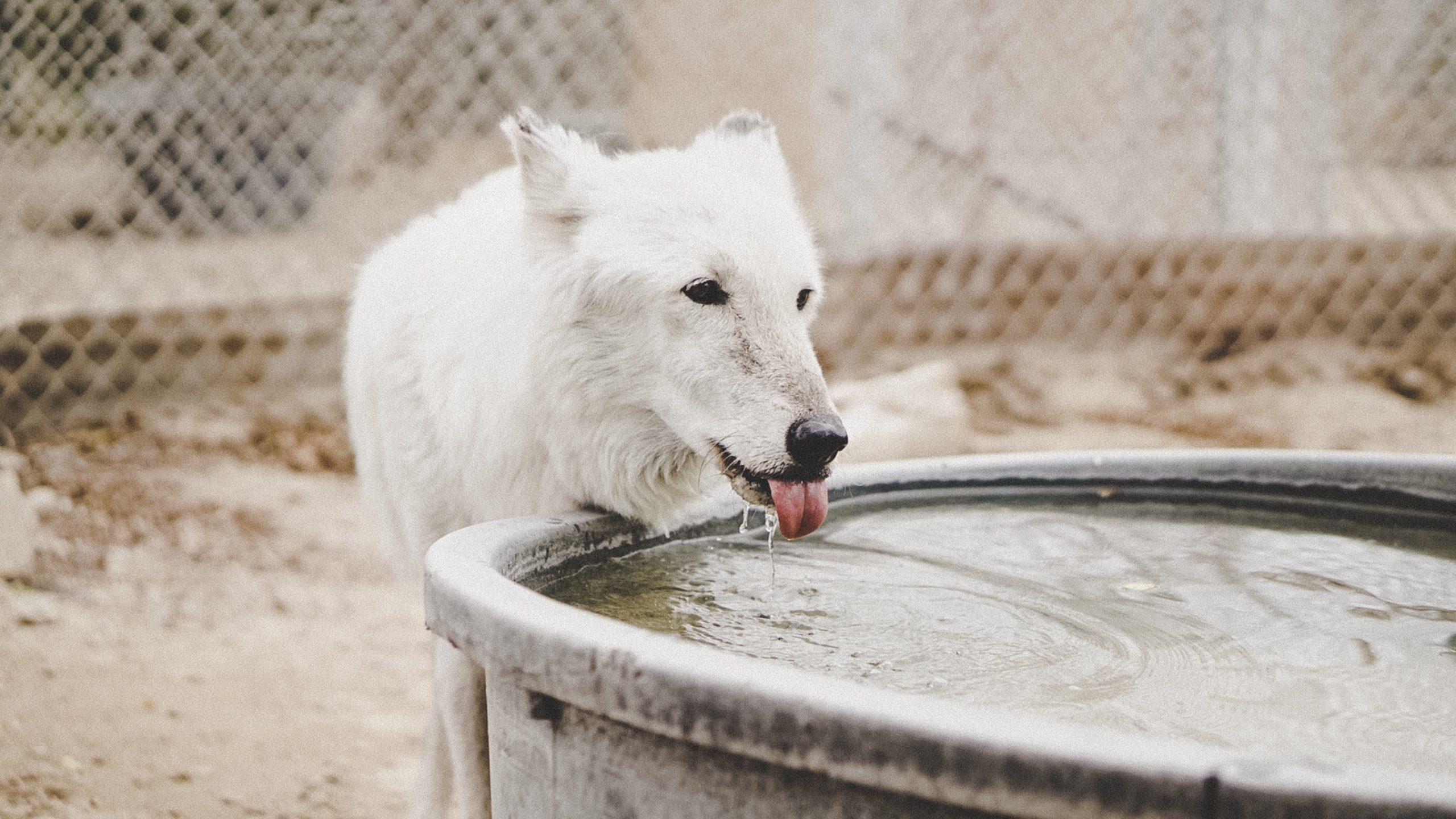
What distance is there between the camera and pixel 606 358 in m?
1.78

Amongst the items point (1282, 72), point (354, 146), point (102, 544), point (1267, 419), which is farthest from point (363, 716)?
point (1282, 72)

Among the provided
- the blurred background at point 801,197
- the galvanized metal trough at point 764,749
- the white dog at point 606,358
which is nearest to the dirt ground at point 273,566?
the blurred background at point 801,197

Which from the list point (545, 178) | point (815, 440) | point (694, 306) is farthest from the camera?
point (545, 178)

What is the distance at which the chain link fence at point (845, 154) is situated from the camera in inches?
183

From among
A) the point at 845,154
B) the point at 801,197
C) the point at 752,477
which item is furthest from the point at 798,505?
the point at 801,197

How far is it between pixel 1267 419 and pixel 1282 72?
1.97 metres

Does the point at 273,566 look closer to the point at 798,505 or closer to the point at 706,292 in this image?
the point at 706,292

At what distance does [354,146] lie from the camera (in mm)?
6309

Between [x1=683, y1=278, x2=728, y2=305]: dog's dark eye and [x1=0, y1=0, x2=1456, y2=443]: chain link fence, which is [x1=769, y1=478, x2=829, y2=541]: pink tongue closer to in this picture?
[x1=683, y1=278, x2=728, y2=305]: dog's dark eye

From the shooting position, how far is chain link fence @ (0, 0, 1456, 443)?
4.65m

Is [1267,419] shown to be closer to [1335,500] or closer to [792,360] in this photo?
[1335,500]

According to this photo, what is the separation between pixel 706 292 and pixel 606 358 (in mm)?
195

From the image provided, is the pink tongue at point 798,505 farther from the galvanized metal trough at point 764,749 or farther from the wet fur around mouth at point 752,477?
the galvanized metal trough at point 764,749

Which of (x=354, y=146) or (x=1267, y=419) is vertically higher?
(x=354, y=146)
